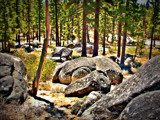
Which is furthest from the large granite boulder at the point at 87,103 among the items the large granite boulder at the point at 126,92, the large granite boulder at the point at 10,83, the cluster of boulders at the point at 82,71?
the large granite boulder at the point at 10,83

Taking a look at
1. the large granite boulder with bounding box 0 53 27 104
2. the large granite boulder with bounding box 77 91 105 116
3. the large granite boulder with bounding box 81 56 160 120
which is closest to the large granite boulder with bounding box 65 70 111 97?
the large granite boulder with bounding box 77 91 105 116

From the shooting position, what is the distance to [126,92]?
17.3ft

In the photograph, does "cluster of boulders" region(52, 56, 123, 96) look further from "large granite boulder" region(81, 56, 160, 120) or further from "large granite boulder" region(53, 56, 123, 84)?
"large granite boulder" region(81, 56, 160, 120)

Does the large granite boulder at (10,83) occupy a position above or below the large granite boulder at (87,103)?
above

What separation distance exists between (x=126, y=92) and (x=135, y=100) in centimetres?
76

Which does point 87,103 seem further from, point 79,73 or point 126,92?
point 79,73

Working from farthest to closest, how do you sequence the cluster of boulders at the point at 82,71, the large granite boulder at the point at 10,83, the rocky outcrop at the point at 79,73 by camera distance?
Result: the rocky outcrop at the point at 79,73, the cluster of boulders at the point at 82,71, the large granite boulder at the point at 10,83

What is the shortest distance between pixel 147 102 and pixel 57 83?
969 centimetres

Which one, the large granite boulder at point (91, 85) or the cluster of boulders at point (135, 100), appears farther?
the large granite boulder at point (91, 85)

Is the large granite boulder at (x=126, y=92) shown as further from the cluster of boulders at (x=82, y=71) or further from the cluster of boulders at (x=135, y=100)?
the cluster of boulders at (x=82, y=71)

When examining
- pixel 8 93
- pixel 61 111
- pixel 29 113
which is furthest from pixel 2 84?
pixel 61 111

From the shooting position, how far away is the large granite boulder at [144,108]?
3820 millimetres

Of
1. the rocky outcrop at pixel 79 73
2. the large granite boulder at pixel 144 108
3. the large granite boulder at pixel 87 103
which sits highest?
the large granite boulder at pixel 144 108

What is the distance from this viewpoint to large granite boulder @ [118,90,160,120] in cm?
382
